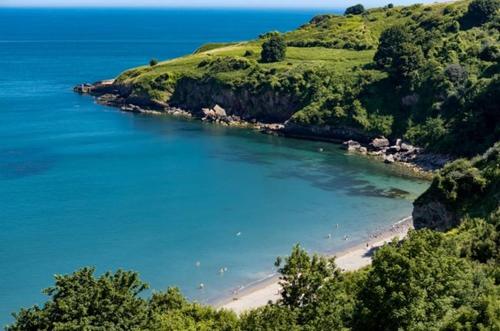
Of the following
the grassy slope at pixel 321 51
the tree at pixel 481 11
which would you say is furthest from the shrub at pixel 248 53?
the tree at pixel 481 11

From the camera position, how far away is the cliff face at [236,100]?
12725cm

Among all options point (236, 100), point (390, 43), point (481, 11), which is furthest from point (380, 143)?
point (481, 11)

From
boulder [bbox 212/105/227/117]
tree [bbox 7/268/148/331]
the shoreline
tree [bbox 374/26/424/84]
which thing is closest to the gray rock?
the shoreline

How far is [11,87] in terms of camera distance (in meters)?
168

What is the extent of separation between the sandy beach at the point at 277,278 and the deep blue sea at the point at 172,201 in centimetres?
173

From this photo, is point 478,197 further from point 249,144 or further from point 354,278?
point 249,144

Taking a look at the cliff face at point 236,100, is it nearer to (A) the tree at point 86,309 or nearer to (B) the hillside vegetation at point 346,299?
(B) the hillside vegetation at point 346,299

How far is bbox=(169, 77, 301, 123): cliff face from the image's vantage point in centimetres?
12725

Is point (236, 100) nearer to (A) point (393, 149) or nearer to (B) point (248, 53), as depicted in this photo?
(B) point (248, 53)

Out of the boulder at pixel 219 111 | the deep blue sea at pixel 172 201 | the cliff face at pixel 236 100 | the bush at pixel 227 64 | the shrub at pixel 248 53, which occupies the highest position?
the shrub at pixel 248 53

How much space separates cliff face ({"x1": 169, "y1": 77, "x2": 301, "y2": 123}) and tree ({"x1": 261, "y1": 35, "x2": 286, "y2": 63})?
14.8 metres

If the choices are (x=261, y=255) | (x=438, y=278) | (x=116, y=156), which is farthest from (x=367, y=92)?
(x=438, y=278)

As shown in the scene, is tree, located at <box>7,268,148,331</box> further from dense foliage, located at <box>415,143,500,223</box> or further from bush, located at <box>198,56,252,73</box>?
bush, located at <box>198,56,252,73</box>

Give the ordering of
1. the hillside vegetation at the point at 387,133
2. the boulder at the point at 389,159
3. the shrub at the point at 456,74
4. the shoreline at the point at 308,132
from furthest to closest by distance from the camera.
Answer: the shrub at the point at 456,74
the boulder at the point at 389,159
the shoreline at the point at 308,132
the hillside vegetation at the point at 387,133
